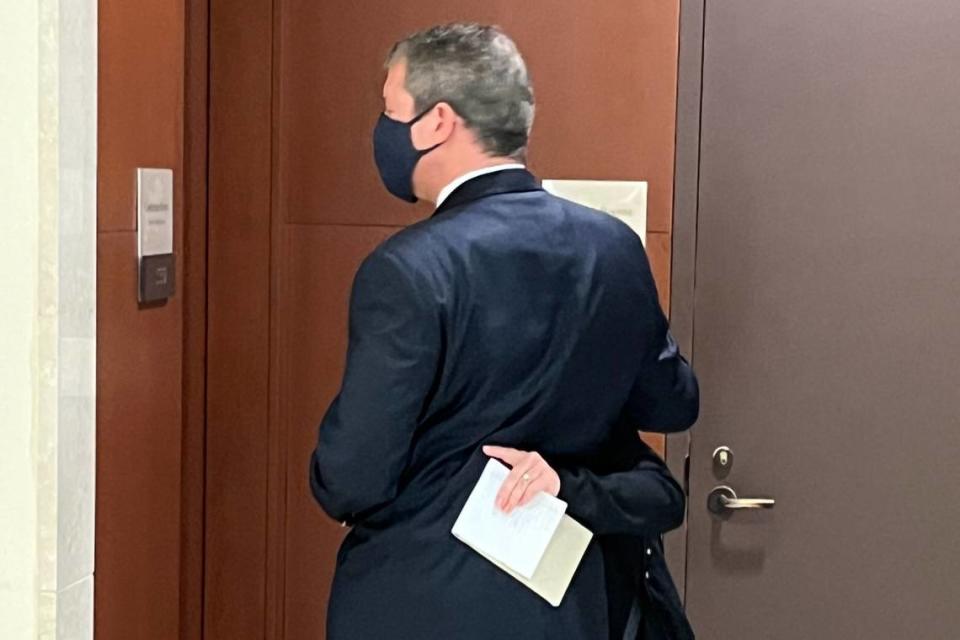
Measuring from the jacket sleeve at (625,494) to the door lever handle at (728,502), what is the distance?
433mm

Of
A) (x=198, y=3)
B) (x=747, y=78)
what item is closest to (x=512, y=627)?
(x=747, y=78)

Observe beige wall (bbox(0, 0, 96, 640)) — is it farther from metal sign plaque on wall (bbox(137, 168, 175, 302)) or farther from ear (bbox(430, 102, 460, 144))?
ear (bbox(430, 102, 460, 144))

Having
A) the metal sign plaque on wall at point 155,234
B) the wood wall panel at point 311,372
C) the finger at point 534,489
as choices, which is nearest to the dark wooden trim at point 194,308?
the wood wall panel at point 311,372

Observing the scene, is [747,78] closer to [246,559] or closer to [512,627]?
[512,627]

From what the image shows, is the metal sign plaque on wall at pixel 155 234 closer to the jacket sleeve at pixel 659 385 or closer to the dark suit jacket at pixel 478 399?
the dark suit jacket at pixel 478 399

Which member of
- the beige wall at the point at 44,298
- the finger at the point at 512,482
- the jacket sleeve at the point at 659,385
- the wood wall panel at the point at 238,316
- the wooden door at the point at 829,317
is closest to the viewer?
the beige wall at the point at 44,298

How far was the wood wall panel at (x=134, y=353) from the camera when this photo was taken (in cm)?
182

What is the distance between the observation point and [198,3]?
7.76 feet

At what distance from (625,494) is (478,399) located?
248mm

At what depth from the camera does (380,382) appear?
66.4 inches

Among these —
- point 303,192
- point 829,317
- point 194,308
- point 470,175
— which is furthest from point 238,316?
point 829,317

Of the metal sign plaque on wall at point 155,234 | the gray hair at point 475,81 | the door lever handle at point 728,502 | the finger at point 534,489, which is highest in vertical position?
the gray hair at point 475,81

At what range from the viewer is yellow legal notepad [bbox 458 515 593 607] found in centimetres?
180

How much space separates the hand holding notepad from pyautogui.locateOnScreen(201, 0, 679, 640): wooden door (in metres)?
0.66
